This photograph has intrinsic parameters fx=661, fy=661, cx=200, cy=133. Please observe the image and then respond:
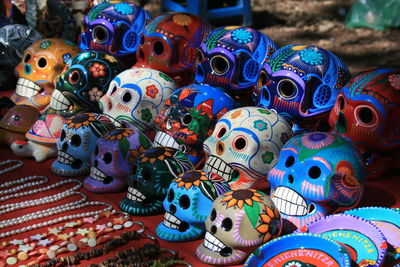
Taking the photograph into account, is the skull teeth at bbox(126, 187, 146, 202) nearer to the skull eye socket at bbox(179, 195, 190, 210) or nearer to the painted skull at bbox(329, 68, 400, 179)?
the skull eye socket at bbox(179, 195, 190, 210)

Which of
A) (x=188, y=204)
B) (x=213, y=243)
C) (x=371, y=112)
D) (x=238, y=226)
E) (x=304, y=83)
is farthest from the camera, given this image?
(x=304, y=83)

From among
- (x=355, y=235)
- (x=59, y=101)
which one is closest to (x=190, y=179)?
(x=355, y=235)

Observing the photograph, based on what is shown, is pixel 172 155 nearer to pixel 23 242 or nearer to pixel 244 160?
pixel 244 160

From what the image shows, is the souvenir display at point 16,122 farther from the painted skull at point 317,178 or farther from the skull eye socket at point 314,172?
the skull eye socket at point 314,172

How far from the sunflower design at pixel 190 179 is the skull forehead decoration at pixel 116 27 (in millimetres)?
1991

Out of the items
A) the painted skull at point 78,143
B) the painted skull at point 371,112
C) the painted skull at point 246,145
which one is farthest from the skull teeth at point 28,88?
the painted skull at point 371,112

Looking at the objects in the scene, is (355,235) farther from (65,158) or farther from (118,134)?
(65,158)

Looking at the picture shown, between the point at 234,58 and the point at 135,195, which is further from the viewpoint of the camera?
the point at 234,58

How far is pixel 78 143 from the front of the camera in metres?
4.37

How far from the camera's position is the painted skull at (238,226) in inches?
130

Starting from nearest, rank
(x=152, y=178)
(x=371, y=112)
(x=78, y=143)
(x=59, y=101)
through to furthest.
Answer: (x=152, y=178) → (x=371, y=112) → (x=78, y=143) → (x=59, y=101)

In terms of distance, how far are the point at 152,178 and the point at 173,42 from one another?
55.8 inches

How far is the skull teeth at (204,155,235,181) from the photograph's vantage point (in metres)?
4.00

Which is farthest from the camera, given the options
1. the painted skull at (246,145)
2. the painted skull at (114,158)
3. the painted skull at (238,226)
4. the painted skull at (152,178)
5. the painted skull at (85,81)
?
the painted skull at (85,81)
